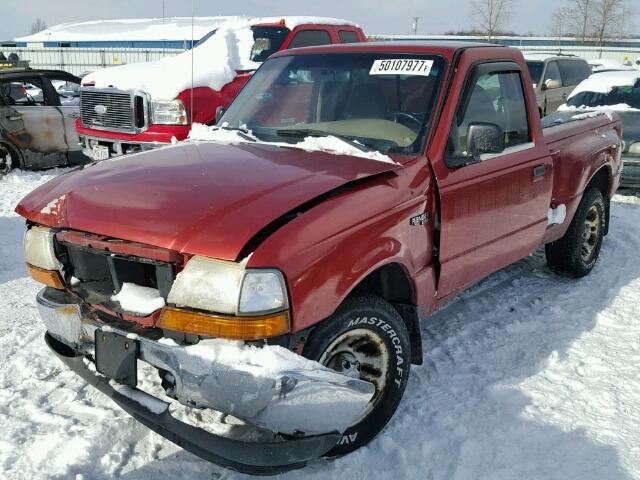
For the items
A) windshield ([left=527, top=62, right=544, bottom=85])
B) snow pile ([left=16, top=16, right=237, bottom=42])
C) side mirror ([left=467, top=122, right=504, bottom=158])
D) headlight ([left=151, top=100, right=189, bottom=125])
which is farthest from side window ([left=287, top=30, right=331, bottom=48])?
snow pile ([left=16, top=16, right=237, bottom=42])

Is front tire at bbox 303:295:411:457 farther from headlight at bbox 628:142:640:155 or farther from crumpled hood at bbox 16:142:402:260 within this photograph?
headlight at bbox 628:142:640:155

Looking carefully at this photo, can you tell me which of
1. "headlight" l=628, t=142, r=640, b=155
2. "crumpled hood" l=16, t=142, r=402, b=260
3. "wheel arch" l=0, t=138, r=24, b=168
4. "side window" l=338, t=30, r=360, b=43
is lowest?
"wheel arch" l=0, t=138, r=24, b=168

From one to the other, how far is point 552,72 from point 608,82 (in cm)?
317

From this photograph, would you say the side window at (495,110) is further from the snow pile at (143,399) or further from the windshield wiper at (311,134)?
the snow pile at (143,399)

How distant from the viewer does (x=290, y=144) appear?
3506mm

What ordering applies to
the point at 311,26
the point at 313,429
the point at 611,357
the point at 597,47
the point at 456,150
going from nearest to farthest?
the point at 313,429
the point at 456,150
the point at 611,357
the point at 311,26
the point at 597,47

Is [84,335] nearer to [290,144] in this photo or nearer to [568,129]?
[290,144]

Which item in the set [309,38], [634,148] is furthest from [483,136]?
[309,38]

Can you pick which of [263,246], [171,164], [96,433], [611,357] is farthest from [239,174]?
Answer: [611,357]

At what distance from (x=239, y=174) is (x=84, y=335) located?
99cm

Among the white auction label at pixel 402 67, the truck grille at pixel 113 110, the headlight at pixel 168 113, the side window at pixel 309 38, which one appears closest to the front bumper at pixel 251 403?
the white auction label at pixel 402 67

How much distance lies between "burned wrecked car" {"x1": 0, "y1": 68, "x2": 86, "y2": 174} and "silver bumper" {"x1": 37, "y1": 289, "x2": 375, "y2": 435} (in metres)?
7.42

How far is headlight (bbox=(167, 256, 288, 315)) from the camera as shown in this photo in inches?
90.9

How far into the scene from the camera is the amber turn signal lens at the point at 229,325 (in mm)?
2324
